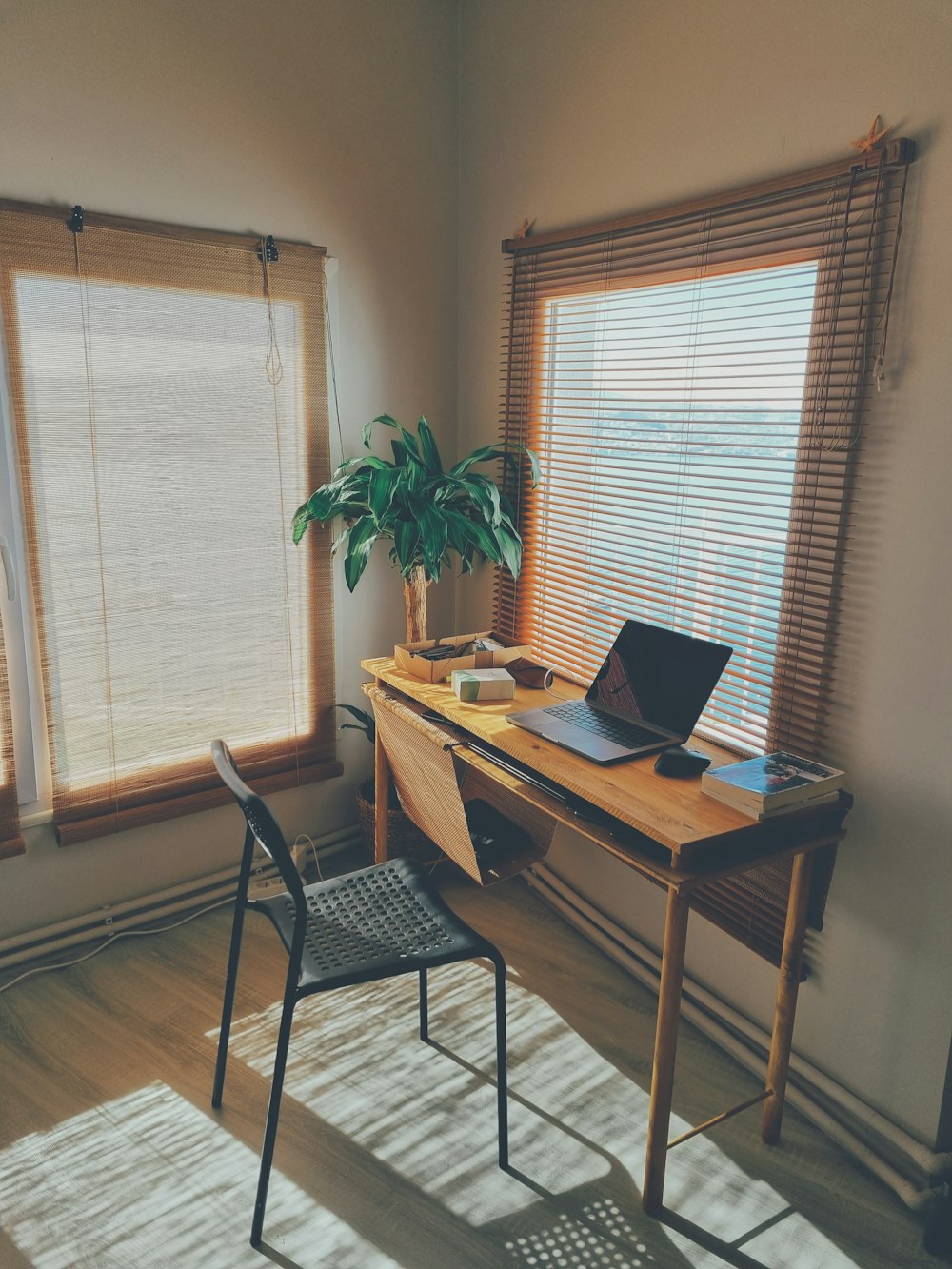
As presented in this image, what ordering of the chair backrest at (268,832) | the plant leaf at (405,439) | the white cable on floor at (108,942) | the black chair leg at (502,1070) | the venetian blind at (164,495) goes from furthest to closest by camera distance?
the plant leaf at (405,439) → the white cable on floor at (108,942) → the venetian blind at (164,495) → the black chair leg at (502,1070) → the chair backrest at (268,832)

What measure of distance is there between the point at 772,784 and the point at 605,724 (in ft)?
1.81

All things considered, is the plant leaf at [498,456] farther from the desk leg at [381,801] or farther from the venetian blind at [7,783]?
the venetian blind at [7,783]

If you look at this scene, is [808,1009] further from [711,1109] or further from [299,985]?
[299,985]

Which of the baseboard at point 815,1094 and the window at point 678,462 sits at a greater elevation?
the window at point 678,462

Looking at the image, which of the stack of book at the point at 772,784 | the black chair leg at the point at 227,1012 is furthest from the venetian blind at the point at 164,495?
the stack of book at the point at 772,784

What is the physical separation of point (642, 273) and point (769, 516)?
2.51ft

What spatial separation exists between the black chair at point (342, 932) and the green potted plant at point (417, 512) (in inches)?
36.2

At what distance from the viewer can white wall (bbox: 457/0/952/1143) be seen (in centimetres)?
179

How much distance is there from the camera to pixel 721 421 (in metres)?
2.25

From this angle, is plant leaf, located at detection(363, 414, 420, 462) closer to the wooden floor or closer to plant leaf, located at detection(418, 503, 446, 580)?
plant leaf, located at detection(418, 503, 446, 580)

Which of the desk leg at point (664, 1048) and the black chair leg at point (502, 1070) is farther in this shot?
the black chair leg at point (502, 1070)

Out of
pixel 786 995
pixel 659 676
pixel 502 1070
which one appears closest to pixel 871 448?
pixel 659 676

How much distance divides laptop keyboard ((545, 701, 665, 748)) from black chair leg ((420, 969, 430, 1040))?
0.73 meters

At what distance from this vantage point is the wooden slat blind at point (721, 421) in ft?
6.40
